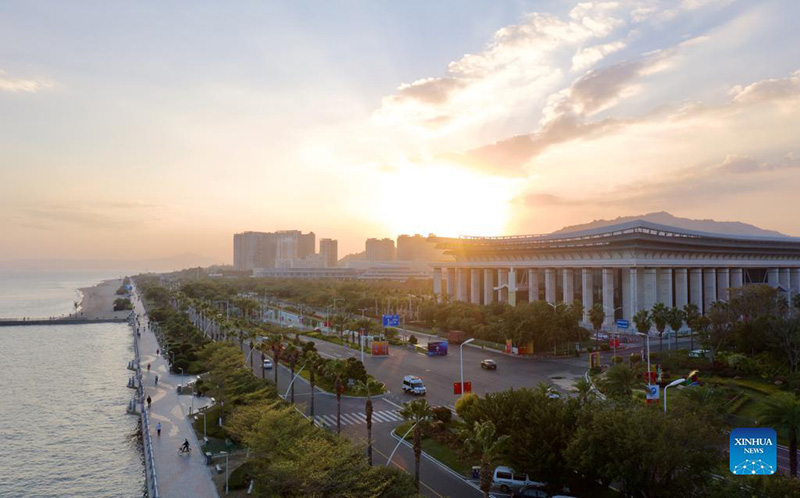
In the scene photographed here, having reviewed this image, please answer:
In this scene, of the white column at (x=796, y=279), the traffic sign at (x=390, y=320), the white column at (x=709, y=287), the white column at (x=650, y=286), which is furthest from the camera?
the white column at (x=796, y=279)

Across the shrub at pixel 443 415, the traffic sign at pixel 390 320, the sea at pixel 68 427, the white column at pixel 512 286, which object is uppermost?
the white column at pixel 512 286

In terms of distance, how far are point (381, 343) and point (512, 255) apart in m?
63.4

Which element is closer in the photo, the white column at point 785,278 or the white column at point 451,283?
the white column at point 785,278

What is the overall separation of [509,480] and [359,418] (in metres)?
20.2

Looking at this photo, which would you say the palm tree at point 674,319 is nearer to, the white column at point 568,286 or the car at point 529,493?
the white column at point 568,286

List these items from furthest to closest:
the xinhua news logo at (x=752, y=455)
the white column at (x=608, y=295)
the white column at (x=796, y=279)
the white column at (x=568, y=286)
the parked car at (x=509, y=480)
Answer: the white column at (x=796, y=279) → the white column at (x=568, y=286) → the white column at (x=608, y=295) → the parked car at (x=509, y=480) → the xinhua news logo at (x=752, y=455)

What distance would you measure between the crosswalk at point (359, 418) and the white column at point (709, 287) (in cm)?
10141

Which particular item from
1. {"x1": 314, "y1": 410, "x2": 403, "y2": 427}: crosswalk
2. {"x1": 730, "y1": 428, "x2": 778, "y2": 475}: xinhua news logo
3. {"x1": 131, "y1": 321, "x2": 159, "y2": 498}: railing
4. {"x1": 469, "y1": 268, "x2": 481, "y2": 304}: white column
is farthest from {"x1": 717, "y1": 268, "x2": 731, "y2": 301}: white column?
{"x1": 131, "y1": 321, "x2": 159, "y2": 498}: railing

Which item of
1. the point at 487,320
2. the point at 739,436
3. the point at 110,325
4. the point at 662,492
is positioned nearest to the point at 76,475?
the point at 662,492

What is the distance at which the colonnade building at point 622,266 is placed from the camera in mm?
112219

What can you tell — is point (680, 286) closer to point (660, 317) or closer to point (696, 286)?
point (696, 286)

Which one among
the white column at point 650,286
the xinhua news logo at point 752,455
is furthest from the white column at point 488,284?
the xinhua news logo at point 752,455

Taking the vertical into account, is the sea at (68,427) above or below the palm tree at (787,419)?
below

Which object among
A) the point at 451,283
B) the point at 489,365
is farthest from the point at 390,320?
the point at 451,283
